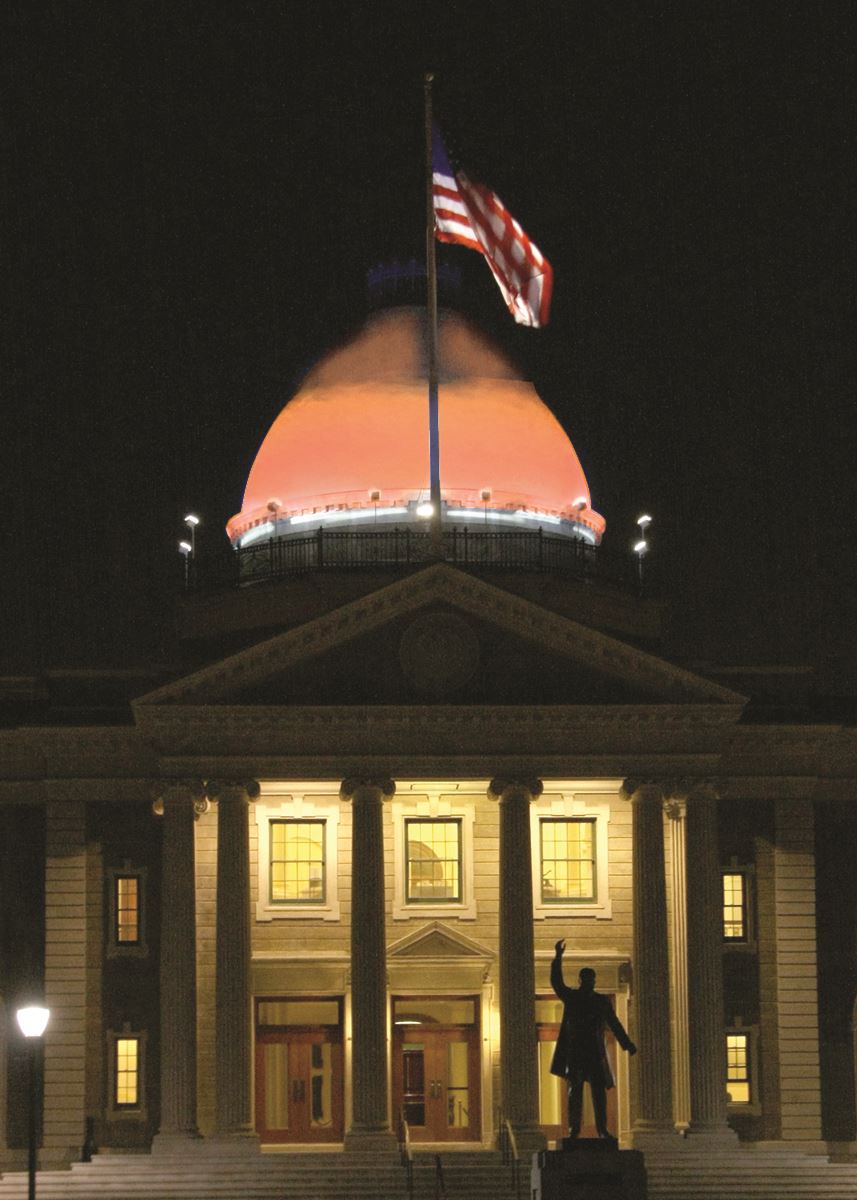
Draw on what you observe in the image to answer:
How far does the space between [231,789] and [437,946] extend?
6207mm

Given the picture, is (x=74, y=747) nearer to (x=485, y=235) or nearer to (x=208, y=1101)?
(x=208, y=1101)

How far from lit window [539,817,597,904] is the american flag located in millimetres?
10952

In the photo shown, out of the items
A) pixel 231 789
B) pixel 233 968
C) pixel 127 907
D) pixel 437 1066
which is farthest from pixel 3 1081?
pixel 437 1066

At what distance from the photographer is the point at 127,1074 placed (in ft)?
192

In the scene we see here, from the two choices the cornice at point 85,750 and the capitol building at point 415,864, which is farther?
the cornice at point 85,750

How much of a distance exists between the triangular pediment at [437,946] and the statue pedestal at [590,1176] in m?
23.3

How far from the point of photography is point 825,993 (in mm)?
59906

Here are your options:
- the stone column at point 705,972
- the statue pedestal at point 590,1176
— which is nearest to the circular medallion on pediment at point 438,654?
the stone column at point 705,972

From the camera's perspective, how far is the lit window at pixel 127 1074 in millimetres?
58281

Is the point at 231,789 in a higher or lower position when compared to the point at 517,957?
higher

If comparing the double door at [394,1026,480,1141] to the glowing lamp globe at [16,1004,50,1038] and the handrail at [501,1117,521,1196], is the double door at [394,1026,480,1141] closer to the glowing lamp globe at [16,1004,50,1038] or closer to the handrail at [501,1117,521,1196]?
the handrail at [501,1117,521,1196]

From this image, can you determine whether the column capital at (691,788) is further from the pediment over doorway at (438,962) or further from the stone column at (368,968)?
the stone column at (368,968)

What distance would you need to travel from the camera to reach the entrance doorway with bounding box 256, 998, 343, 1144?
58.3 metres

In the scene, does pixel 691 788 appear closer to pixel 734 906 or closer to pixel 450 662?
pixel 734 906
